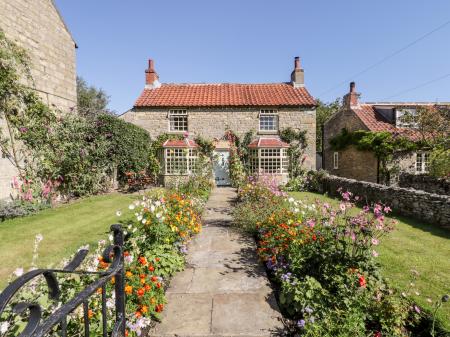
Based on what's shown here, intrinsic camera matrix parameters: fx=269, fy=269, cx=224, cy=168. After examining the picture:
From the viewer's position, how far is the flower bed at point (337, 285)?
300 cm

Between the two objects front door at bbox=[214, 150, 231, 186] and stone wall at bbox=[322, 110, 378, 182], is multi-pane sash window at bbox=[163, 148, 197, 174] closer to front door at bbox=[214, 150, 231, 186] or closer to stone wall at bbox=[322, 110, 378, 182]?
front door at bbox=[214, 150, 231, 186]

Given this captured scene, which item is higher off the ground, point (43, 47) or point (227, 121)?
point (43, 47)

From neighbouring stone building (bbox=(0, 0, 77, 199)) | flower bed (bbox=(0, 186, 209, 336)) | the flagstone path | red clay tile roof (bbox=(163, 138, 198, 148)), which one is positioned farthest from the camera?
red clay tile roof (bbox=(163, 138, 198, 148))

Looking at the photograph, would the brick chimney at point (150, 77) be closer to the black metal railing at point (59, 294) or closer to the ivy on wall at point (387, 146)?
the ivy on wall at point (387, 146)

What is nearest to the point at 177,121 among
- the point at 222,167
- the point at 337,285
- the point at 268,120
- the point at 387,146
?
the point at 222,167

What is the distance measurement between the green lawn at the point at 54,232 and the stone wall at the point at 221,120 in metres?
8.14

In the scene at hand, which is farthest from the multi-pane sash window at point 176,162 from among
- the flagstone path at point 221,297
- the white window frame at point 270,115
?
the flagstone path at point 221,297

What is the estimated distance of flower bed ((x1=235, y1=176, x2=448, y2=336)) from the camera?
300 cm

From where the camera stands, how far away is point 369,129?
1856 cm

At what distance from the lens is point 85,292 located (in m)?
1.42

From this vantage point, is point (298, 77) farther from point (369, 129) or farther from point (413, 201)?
point (413, 201)

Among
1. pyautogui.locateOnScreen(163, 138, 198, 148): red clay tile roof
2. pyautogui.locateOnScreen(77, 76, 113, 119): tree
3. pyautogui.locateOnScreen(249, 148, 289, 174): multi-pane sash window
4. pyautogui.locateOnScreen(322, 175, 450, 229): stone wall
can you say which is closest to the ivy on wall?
pyautogui.locateOnScreen(322, 175, 450, 229): stone wall

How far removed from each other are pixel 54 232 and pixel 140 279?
4.96m

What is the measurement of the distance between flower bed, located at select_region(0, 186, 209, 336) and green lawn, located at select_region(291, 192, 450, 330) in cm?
354
